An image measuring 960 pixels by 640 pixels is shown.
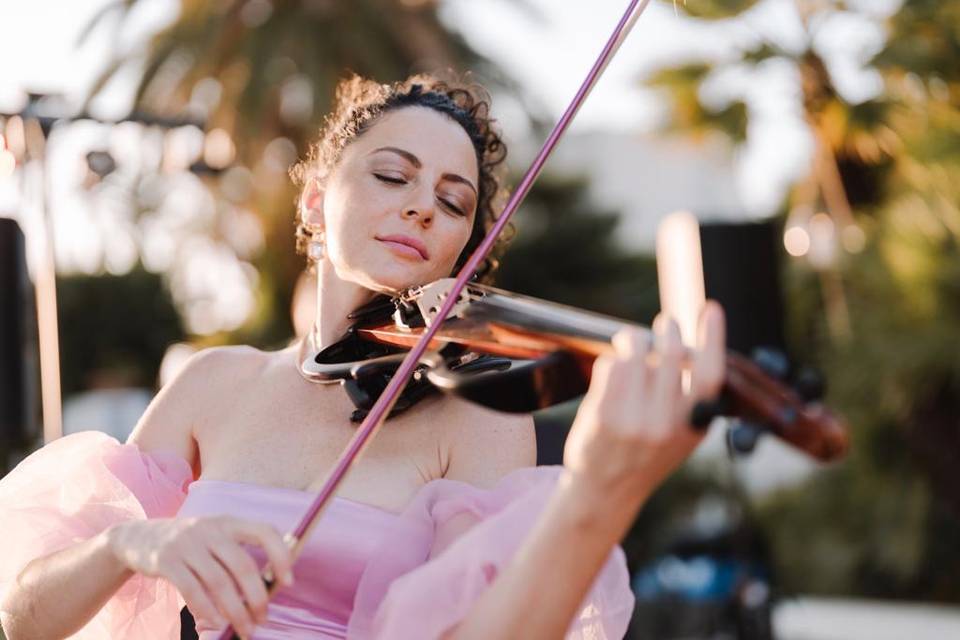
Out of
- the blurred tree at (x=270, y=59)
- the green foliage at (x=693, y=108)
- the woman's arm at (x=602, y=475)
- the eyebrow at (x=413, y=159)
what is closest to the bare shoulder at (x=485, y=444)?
the eyebrow at (x=413, y=159)

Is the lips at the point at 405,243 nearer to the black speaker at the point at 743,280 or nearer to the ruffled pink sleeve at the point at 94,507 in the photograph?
the ruffled pink sleeve at the point at 94,507

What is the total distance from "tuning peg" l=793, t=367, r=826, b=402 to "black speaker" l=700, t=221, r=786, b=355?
18.2 feet

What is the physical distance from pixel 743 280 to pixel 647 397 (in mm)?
5681

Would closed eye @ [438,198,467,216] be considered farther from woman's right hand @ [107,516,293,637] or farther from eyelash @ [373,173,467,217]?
woman's right hand @ [107,516,293,637]

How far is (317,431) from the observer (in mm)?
2078

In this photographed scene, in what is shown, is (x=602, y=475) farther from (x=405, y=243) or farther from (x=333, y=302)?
(x=333, y=302)

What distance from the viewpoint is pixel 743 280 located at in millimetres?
6777

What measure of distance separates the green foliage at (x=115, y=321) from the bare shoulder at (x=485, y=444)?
17527 millimetres

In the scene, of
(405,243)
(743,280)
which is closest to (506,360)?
(405,243)

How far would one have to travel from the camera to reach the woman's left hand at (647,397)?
121cm

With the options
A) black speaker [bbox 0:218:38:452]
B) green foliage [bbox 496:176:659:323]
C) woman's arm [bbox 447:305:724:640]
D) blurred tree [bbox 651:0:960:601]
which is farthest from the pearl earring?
green foliage [bbox 496:176:659:323]

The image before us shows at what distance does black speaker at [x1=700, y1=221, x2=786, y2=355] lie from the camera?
6.71m

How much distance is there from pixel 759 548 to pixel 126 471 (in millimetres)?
7770

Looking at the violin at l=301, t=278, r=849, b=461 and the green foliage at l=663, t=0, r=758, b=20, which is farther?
the green foliage at l=663, t=0, r=758, b=20
